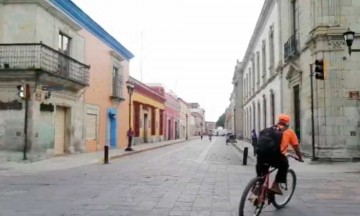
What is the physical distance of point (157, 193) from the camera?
847cm

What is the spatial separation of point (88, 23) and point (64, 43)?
294 centimetres

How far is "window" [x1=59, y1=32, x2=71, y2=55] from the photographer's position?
19.3m

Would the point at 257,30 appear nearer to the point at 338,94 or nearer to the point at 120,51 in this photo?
the point at 120,51

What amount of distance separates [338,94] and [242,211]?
1048cm

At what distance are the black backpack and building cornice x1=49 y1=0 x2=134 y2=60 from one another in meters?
14.1

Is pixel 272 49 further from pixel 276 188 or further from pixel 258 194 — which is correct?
pixel 258 194

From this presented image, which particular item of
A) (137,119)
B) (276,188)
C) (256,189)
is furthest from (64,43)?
(137,119)

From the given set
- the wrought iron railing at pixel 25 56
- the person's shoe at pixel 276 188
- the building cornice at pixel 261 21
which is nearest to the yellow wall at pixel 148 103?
the building cornice at pixel 261 21

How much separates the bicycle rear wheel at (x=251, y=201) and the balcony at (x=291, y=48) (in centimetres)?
1335

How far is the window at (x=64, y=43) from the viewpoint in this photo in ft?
63.2

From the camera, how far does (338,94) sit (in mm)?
14930

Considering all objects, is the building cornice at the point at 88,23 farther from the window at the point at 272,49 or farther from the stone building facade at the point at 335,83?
the stone building facade at the point at 335,83

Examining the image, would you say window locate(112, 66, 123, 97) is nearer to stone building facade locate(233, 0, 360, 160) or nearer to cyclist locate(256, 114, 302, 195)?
stone building facade locate(233, 0, 360, 160)

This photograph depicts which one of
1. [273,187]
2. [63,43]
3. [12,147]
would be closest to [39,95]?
[12,147]
